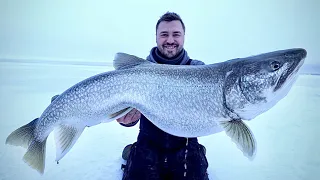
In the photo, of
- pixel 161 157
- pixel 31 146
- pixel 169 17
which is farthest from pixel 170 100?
pixel 169 17

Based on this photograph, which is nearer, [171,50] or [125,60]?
[125,60]

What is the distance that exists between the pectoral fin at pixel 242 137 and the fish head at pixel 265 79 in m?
0.11

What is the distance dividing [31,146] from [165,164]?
149 cm

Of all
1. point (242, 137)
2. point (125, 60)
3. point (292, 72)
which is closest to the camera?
point (292, 72)

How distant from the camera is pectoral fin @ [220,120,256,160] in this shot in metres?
1.96

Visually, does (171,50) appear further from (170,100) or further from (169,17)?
(170,100)

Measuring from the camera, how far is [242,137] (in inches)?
78.3

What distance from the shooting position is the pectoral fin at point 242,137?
6.43ft

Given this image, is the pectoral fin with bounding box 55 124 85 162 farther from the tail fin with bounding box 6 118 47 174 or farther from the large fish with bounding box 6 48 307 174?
the tail fin with bounding box 6 118 47 174

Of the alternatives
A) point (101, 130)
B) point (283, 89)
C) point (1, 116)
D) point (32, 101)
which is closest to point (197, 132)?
point (283, 89)

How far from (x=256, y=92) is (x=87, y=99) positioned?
157 cm

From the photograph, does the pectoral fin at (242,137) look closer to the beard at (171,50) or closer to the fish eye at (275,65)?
the fish eye at (275,65)

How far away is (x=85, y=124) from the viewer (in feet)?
7.30

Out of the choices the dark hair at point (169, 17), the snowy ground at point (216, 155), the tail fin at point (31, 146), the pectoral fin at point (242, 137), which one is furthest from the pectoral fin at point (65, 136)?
the dark hair at point (169, 17)
